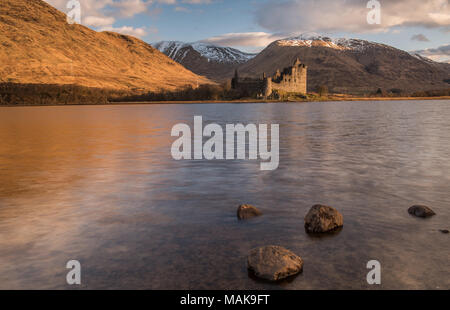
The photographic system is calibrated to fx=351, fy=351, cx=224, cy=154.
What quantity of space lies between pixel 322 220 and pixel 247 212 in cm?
250

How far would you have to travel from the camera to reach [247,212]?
11250 millimetres

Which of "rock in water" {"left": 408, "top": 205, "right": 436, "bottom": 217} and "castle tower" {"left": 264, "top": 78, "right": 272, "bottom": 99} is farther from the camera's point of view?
"castle tower" {"left": 264, "top": 78, "right": 272, "bottom": 99}

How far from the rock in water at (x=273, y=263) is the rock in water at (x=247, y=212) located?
3313 millimetres

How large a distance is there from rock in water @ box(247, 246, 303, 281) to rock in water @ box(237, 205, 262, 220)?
130 inches

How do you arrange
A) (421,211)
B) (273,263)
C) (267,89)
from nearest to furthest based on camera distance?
(273,263) < (421,211) < (267,89)

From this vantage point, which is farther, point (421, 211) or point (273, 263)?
point (421, 211)

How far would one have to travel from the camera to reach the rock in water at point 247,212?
36.4 feet

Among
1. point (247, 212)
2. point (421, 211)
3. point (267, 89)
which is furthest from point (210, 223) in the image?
point (267, 89)

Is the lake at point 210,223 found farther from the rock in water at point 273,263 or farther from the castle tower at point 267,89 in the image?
the castle tower at point 267,89

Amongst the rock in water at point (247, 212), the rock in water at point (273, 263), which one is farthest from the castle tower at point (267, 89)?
the rock in water at point (273, 263)

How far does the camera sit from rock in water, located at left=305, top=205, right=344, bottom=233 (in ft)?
31.8

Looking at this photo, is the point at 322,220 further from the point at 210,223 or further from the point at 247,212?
the point at 210,223

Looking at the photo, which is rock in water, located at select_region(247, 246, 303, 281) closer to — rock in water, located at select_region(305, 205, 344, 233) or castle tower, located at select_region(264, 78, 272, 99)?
rock in water, located at select_region(305, 205, 344, 233)

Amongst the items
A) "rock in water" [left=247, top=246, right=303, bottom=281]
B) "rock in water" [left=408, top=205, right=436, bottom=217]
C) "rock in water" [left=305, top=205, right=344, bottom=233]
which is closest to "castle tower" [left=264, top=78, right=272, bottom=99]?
"rock in water" [left=408, top=205, right=436, bottom=217]
